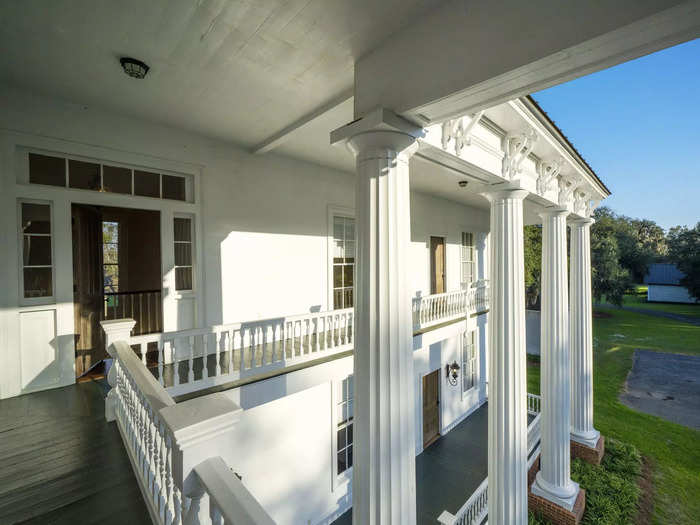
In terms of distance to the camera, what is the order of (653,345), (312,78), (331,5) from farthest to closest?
(653,345) → (312,78) → (331,5)

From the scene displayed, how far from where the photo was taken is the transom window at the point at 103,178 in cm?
362

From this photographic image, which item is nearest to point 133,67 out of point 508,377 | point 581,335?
point 508,377

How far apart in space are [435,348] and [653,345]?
16979 mm

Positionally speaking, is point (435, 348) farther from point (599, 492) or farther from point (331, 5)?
point (331, 5)

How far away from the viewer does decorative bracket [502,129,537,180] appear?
3623mm

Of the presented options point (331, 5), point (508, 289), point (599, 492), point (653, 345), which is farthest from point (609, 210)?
point (331, 5)

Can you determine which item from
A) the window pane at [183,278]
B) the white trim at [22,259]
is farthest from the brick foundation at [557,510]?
the white trim at [22,259]

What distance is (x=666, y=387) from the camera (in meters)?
11.4

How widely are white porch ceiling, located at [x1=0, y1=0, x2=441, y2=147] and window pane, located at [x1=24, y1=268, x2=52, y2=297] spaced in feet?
6.67

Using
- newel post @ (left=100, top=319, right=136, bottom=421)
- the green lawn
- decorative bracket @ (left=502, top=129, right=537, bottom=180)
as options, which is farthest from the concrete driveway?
newel post @ (left=100, top=319, right=136, bottom=421)

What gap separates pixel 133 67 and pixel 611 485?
1032 cm

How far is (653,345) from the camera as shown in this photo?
1650 centimetres

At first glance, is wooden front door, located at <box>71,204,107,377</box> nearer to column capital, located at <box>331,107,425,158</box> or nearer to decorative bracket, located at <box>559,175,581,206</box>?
column capital, located at <box>331,107,425,158</box>

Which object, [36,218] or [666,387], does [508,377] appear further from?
[666,387]
